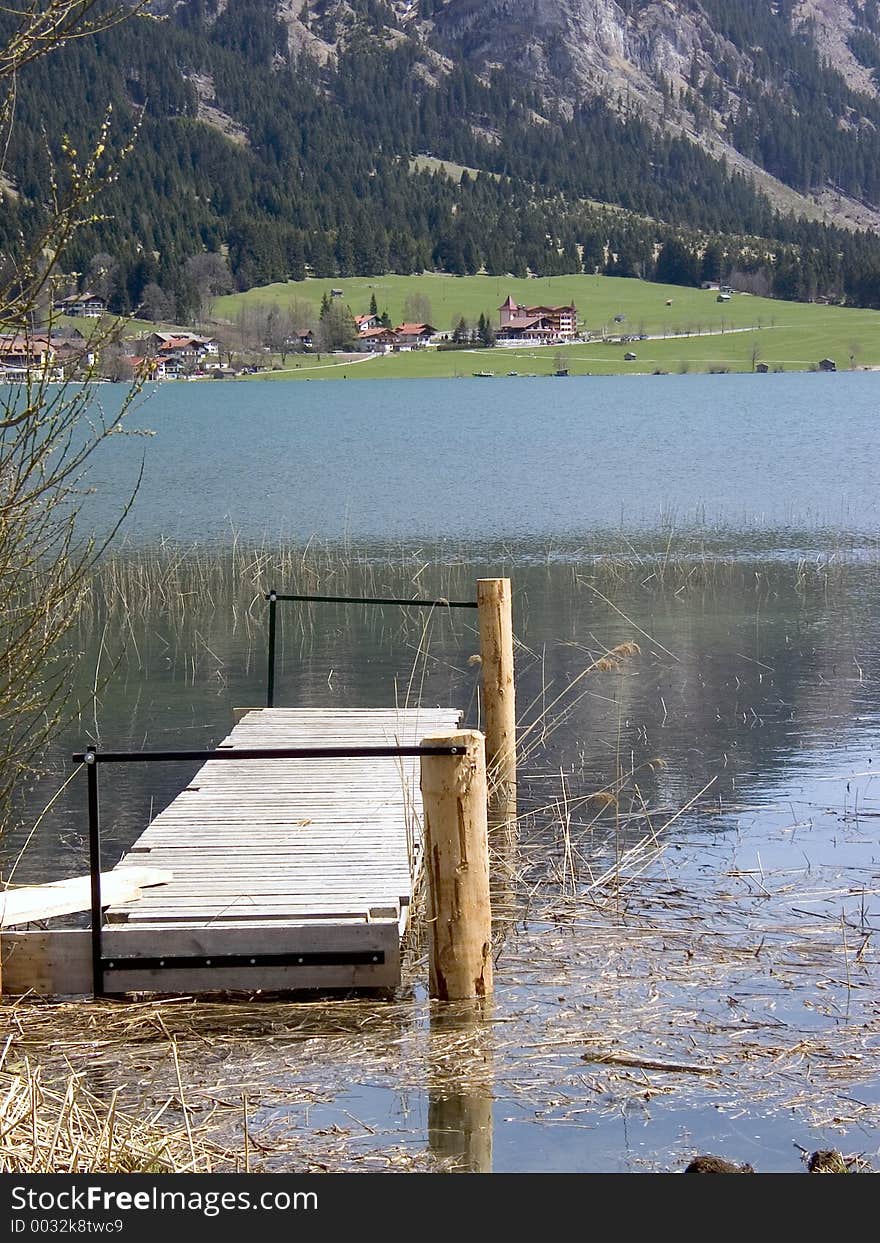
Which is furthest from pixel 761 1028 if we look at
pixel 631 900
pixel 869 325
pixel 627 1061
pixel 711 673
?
pixel 869 325

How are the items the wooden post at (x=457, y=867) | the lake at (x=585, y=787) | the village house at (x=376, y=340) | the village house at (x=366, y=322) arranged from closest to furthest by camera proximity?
the lake at (x=585, y=787) < the wooden post at (x=457, y=867) < the village house at (x=376, y=340) < the village house at (x=366, y=322)

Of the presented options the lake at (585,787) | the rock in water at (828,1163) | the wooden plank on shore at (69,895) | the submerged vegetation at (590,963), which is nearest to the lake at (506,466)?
the lake at (585,787)

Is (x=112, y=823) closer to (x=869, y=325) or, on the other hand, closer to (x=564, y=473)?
(x=564, y=473)

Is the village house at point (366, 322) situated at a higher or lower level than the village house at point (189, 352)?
higher

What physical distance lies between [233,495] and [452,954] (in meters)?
31.0

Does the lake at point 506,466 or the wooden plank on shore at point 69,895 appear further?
the lake at point 506,466

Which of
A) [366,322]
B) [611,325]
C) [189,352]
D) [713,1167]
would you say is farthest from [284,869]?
[611,325]

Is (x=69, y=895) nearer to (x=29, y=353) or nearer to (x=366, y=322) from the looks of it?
(x=29, y=353)

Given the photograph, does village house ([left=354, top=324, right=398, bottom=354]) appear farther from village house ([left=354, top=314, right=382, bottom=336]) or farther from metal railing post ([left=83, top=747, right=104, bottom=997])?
metal railing post ([left=83, top=747, right=104, bottom=997])

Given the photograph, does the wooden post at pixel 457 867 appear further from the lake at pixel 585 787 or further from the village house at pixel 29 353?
the village house at pixel 29 353

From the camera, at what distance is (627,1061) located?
22.2 feet

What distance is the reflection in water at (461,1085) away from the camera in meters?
6.04

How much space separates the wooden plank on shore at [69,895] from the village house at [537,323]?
13205 centimetres

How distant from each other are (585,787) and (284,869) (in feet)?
13.6
